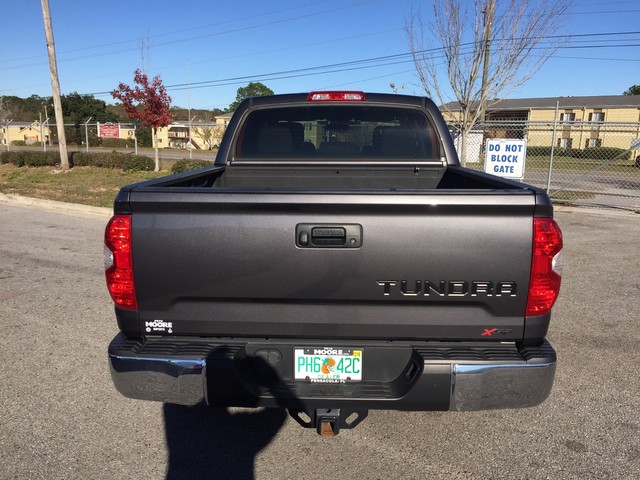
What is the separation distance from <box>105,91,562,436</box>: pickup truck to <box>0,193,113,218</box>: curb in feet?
30.0

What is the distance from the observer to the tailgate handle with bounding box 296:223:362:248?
2.28 metres

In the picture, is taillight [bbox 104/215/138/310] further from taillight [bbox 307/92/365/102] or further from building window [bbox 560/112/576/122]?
building window [bbox 560/112/576/122]

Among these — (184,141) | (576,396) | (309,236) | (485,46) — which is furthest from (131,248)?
(184,141)

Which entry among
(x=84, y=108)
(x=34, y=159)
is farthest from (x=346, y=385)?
(x=84, y=108)

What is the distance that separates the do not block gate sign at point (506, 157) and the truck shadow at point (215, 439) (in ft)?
33.7

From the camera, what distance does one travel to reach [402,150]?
154 inches

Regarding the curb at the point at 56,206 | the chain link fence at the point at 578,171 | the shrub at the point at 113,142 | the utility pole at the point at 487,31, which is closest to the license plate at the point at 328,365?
the curb at the point at 56,206

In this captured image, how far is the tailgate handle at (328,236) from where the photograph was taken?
228cm

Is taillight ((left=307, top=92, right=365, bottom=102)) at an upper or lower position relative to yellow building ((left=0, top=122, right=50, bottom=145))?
upper

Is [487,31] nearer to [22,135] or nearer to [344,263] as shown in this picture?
[344,263]

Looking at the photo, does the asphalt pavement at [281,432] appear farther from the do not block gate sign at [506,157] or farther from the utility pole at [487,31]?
the utility pole at [487,31]

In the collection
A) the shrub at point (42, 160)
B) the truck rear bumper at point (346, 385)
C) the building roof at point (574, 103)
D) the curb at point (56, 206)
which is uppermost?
the building roof at point (574, 103)

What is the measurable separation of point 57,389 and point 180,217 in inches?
83.7

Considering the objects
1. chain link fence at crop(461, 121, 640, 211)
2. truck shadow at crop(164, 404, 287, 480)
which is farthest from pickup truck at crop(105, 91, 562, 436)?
chain link fence at crop(461, 121, 640, 211)
